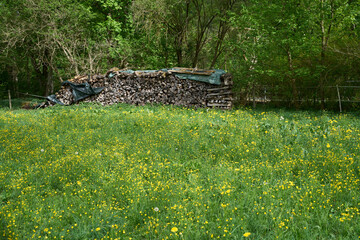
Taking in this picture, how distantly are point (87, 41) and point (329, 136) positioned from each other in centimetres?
1823

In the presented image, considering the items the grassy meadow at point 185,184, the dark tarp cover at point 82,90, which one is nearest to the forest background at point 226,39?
the dark tarp cover at point 82,90

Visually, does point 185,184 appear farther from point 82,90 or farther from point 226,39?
point 226,39

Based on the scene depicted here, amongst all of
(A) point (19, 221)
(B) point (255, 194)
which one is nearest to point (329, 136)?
(B) point (255, 194)

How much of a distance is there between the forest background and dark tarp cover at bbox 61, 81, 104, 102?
2933 millimetres

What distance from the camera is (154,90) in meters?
14.3

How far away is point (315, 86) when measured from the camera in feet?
43.1

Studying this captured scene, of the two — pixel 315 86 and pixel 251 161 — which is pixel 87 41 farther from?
pixel 251 161

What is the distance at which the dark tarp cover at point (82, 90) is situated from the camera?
1556 cm

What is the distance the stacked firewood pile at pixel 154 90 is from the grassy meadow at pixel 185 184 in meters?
6.33

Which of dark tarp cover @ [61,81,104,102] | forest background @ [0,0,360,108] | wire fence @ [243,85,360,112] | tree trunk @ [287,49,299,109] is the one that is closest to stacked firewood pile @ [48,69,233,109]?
dark tarp cover @ [61,81,104,102]

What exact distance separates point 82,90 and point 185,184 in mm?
13582

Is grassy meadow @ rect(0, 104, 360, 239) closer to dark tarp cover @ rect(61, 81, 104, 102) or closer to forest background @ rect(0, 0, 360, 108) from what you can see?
forest background @ rect(0, 0, 360, 108)

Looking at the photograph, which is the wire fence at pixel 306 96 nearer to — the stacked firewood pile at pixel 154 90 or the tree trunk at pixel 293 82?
the tree trunk at pixel 293 82

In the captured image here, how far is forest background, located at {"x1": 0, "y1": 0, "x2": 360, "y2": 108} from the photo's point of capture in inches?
463
